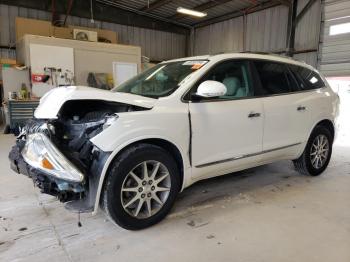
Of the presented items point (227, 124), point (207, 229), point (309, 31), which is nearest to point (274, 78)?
point (227, 124)

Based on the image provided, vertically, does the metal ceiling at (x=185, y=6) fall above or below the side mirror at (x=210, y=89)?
above

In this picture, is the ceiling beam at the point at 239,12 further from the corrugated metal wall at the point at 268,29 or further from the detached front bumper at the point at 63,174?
the detached front bumper at the point at 63,174

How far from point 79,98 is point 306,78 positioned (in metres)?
2.71

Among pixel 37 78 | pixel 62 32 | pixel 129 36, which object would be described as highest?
pixel 129 36

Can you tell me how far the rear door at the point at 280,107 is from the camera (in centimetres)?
282

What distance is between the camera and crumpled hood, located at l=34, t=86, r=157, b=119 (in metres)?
1.93

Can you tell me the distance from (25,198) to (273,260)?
241 centimetres

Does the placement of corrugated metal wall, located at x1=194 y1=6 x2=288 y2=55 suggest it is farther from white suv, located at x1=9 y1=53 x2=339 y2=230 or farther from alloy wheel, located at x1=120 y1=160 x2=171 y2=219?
alloy wheel, located at x1=120 y1=160 x2=171 y2=219

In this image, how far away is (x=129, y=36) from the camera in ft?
39.9

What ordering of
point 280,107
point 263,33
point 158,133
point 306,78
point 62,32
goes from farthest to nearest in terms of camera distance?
point 263,33 → point 62,32 → point 306,78 → point 280,107 → point 158,133

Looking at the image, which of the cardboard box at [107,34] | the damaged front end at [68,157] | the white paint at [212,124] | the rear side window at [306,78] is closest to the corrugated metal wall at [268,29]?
the cardboard box at [107,34]

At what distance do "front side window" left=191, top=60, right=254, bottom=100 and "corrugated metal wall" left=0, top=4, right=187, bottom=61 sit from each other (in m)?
9.54

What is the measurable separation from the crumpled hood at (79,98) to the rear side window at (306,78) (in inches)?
77.8

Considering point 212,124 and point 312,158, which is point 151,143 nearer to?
point 212,124
